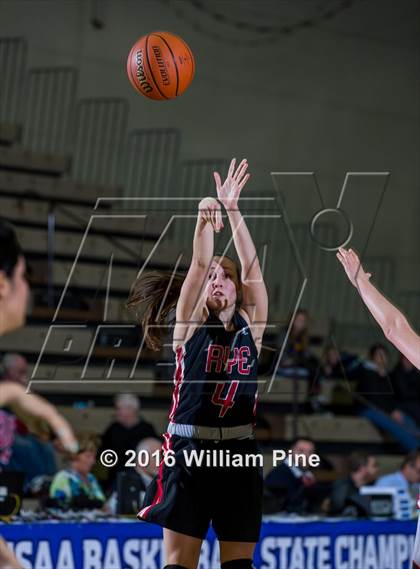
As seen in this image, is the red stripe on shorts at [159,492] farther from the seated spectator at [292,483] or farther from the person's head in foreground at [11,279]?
the seated spectator at [292,483]

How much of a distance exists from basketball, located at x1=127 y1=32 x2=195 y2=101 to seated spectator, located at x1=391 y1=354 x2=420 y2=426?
7.13 meters

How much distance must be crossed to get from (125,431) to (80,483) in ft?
5.29

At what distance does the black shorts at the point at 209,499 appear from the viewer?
5.34 metres

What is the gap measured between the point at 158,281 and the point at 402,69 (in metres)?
10.6

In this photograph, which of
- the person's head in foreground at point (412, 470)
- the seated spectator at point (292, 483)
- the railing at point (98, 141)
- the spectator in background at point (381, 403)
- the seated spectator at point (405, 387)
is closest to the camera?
the seated spectator at point (292, 483)

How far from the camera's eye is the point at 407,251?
15.6m

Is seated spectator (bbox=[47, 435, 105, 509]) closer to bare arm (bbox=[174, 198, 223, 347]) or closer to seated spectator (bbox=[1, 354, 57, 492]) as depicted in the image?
seated spectator (bbox=[1, 354, 57, 492])

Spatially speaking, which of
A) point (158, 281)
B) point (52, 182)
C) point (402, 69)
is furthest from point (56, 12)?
point (158, 281)

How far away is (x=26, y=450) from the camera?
9.45 m

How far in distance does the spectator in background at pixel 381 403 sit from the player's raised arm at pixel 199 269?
22.8ft

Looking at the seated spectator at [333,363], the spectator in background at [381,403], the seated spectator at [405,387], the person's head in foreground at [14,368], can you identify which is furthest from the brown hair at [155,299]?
the seated spectator at [405,387]

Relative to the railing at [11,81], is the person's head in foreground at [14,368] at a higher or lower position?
lower

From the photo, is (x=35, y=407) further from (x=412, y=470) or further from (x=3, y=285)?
(x=412, y=470)

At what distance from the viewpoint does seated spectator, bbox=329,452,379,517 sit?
888 centimetres
